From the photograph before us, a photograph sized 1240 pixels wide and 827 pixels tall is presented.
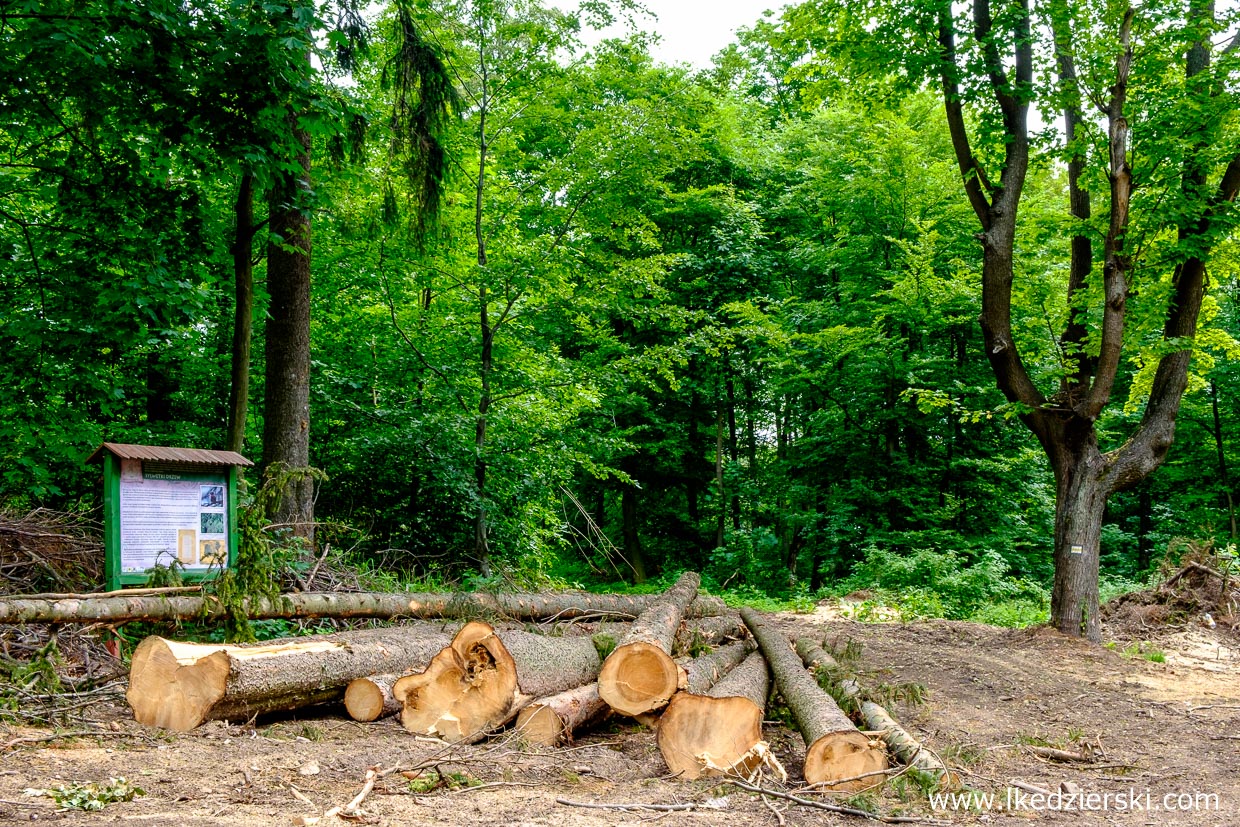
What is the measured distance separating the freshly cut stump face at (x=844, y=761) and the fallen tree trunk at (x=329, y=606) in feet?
12.7

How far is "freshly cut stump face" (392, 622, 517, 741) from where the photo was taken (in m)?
5.32

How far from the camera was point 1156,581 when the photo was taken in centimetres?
1317

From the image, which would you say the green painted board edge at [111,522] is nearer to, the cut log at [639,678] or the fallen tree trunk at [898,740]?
the cut log at [639,678]

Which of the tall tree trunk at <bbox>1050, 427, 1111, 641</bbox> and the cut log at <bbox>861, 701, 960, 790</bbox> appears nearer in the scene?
the cut log at <bbox>861, 701, 960, 790</bbox>

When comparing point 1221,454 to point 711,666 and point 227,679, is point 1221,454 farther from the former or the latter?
point 227,679

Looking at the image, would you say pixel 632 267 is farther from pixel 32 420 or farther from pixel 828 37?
→ pixel 32 420

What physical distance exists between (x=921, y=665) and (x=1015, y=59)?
24.7 ft

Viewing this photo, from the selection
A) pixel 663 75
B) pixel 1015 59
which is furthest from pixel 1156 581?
pixel 663 75

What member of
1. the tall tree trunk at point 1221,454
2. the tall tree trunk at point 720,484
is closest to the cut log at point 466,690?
the tall tree trunk at point 720,484

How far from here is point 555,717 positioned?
525 cm

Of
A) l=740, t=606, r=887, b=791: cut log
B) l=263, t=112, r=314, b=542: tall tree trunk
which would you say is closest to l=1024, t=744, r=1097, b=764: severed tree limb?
l=740, t=606, r=887, b=791: cut log

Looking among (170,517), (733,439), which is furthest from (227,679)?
(733,439)

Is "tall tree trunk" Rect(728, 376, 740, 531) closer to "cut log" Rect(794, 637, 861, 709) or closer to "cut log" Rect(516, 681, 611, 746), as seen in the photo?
"cut log" Rect(794, 637, 861, 709)

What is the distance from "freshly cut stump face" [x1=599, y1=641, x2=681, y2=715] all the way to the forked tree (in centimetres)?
738
